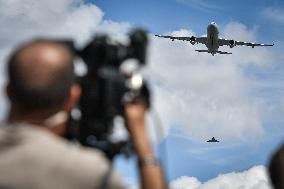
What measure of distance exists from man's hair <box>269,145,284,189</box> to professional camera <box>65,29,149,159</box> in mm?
1551

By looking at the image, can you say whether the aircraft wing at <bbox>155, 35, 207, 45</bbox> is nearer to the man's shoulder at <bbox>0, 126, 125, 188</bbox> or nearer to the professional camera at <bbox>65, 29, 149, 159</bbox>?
the professional camera at <bbox>65, 29, 149, 159</bbox>

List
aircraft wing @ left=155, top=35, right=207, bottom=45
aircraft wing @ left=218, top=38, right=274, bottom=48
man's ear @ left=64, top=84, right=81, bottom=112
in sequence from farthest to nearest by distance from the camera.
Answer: aircraft wing @ left=218, top=38, right=274, bottom=48 → aircraft wing @ left=155, top=35, right=207, bottom=45 → man's ear @ left=64, top=84, right=81, bottom=112

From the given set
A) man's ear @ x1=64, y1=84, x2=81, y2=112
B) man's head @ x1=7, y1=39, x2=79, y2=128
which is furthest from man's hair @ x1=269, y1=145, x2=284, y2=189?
man's head @ x1=7, y1=39, x2=79, y2=128

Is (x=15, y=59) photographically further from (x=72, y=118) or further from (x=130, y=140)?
(x=130, y=140)

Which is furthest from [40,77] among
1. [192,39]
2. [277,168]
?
[192,39]

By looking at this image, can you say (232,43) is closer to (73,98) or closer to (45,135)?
(73,98)

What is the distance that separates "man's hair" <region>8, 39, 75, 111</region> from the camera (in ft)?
11.5

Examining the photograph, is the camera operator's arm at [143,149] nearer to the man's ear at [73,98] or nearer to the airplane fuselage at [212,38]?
the man's ear at [73,98]

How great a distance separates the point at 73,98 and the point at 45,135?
0.50 meters

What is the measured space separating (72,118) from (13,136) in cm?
73

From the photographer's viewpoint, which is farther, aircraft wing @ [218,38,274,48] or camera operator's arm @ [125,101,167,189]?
aircraft wing @ [218,38,274,48]

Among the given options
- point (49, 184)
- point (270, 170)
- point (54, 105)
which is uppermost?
point (54, 105)

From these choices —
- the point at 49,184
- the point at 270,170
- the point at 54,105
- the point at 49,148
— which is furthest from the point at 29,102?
the point at 270,170

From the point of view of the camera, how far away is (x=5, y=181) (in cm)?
333
